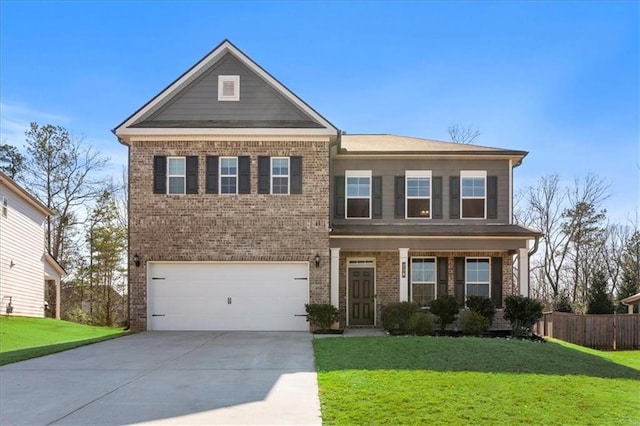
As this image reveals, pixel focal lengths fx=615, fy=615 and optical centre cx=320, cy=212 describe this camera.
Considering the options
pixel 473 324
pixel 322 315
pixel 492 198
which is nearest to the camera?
pixel 322 315

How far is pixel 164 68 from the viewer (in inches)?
866

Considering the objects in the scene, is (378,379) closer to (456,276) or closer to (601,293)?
(456,276)

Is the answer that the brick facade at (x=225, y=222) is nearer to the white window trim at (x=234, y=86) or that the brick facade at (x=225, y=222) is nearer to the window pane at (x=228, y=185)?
the window pane at (x=228, y=185)

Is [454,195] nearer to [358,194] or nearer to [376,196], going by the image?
[376,196]

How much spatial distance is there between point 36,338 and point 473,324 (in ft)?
43.0

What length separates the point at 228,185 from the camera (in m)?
19.1

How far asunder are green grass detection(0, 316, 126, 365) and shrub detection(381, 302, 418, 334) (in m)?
7.96

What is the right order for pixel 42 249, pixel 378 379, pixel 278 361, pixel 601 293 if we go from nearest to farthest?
pixel 378 379
pixel 278 361
pixel 601 293
pixel 42 249

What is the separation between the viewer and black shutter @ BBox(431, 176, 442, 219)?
21016mm

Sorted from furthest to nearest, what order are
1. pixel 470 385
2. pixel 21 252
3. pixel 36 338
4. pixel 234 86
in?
pixel 21 252, pixel 234 86, pixel 36 338, pixel 470 385

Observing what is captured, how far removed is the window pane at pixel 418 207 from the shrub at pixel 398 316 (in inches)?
147

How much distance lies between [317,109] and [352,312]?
22.2 feet

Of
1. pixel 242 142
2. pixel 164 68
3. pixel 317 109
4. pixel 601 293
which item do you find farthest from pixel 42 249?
pixel 601 293

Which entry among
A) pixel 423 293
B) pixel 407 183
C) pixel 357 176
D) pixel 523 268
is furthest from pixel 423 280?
pixel 357 176
